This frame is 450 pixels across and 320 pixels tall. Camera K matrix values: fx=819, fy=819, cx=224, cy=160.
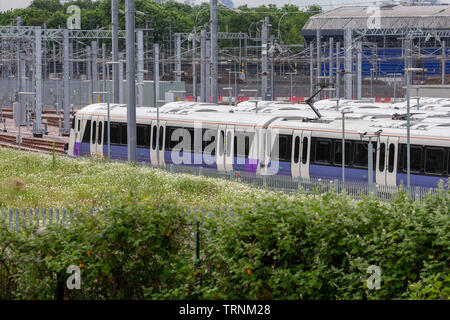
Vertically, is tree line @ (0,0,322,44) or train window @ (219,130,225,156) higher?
tree line @ (0,0,322,44)

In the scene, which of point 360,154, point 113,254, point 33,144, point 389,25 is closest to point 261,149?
point 360,154

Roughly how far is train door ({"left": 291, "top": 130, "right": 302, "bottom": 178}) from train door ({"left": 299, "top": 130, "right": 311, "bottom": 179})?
0.11 meters

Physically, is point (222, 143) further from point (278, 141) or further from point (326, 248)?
point (326, 248)

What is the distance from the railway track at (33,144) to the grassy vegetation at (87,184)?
15495 millimetres

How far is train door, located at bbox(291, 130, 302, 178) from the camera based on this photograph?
1004 inches

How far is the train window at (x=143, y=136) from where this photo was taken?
30.9 metres

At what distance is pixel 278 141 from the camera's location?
26188 mm

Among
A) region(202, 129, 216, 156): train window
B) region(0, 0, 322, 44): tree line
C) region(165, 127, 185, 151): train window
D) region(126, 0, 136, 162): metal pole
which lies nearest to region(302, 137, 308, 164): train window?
region(202, 129, 216, 156): train window

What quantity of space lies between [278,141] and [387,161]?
4323mm
